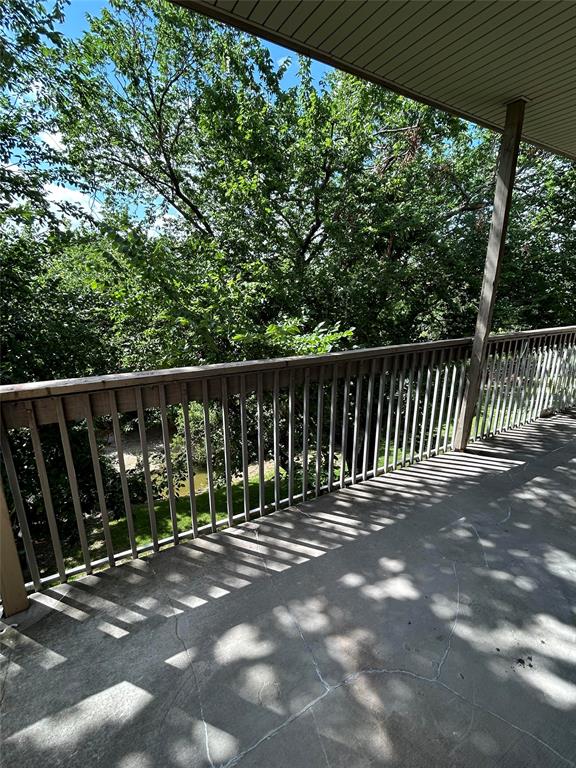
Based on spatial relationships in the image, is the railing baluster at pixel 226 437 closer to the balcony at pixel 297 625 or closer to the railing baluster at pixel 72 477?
the balcony at pixel 297 625

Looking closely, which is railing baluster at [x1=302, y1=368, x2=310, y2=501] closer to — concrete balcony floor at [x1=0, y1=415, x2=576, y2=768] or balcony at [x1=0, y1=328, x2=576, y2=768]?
balcony at [x1=0, y1=328, x2=576, y2=768]

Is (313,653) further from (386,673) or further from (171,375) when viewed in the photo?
(171,375)

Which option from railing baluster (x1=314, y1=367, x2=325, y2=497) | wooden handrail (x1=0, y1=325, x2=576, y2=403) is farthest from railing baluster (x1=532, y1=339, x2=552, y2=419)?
railing baluster (x1=314, y1=367, x2=325, y2=497)

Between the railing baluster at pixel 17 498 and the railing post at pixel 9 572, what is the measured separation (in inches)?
1.6

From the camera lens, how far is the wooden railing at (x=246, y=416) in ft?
5.60

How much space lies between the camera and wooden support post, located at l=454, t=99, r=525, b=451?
2.84 meters

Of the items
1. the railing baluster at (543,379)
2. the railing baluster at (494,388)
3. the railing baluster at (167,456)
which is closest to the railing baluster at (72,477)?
the railing baluster at (167,456)

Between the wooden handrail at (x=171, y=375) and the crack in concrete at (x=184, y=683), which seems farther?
the wooden handrail at (x=171, y=375)

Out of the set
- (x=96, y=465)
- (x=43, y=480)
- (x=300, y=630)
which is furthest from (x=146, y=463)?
(x=300, y=630)

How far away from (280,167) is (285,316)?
2.83 m

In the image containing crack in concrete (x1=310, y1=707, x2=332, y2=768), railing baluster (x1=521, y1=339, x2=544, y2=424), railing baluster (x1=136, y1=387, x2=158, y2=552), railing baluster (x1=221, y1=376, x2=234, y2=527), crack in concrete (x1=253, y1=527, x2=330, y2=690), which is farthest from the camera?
railing baluster (x1=521, y1=339, x2=544, y2=424)

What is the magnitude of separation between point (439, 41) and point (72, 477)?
3.19 metres

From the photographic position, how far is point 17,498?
1.58m

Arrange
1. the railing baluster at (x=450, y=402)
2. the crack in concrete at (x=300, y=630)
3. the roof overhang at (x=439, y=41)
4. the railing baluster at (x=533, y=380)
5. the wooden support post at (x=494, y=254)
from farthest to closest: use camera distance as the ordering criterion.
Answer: the railing baluster at (x=533, y=380), the railing baluster at (x=450, y=402), the wooden support post at (x=494, y=254), the roof overhang at (x=439, y=41), the crack in concrete at (x=300, y=630)
